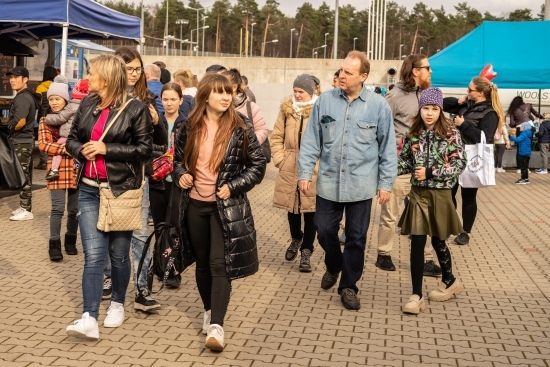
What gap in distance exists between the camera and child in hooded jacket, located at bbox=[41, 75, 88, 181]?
308 inches

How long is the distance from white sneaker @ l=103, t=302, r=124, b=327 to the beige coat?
8.16 feet

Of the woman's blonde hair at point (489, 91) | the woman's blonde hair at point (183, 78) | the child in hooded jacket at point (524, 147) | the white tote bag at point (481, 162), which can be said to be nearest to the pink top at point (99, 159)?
the woman's blonde hair at point (183, 78)

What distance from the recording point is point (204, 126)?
214 inches

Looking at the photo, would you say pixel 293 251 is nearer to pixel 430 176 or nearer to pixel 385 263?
pixel 385 263

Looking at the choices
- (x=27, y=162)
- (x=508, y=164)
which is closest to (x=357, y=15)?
(x=508, y=164)

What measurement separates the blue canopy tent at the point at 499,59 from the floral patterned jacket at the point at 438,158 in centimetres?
1070

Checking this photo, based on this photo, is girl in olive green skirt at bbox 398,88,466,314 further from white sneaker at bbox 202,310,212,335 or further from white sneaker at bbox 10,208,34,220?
white sneaker at bbox 10,208,34,220

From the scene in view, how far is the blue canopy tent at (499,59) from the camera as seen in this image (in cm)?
1736

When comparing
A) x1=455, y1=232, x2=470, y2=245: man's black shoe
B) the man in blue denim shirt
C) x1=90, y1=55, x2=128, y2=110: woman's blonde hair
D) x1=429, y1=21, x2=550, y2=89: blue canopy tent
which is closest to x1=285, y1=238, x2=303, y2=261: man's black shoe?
the man in blue denim shirt

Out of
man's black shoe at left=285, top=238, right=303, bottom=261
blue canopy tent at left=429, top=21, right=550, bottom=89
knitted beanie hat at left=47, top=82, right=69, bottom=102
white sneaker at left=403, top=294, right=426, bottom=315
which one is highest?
blue canopy tent at left=429, top=21, right=550, bottom=89

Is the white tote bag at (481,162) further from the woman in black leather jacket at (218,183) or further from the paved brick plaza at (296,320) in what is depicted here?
the woman in black leather jacket at (218,183)

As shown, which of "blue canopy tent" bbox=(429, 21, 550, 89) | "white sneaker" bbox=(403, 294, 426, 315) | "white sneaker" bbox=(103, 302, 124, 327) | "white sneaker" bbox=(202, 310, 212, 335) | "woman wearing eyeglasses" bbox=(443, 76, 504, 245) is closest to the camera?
"white sneaker" bbox=(202, 310, 212, 335)

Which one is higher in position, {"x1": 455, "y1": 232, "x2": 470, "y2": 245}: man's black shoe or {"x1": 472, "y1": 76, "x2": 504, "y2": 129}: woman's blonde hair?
{"x1": 472, "y1": 76, "x2": 504, "y2": 129}: woman's blonde hair

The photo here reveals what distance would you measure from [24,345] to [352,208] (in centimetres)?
260
